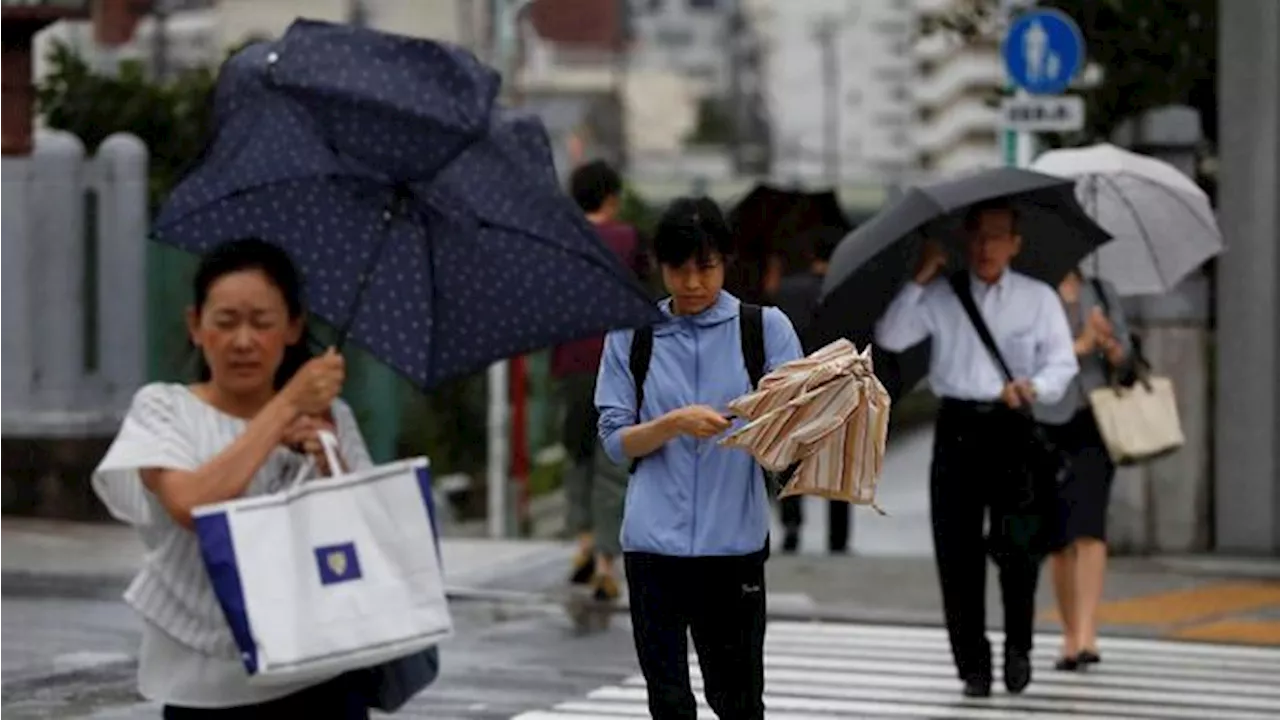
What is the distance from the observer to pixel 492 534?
1995 cm

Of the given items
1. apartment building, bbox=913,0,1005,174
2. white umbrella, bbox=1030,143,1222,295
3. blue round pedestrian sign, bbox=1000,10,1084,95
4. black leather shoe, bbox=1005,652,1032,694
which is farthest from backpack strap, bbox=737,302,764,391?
apartment building, bbox=913,0,1005,174

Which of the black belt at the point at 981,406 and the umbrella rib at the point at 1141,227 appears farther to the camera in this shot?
the umbrella rib at the point at 1141,227

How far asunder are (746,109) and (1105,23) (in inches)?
5950

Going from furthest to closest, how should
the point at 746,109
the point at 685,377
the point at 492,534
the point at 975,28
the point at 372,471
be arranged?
1. the point at 746,109
2. the point at 975,28
3. the point at 492,534
4. the point at 685,377
5. the point at 372,471

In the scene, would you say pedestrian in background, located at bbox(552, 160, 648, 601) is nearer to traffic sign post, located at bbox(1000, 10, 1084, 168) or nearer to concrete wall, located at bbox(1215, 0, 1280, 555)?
traffic sign post, located at bbox(1000, 10, 1084, 168)

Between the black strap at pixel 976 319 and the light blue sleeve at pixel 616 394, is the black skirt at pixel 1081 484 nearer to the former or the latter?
the black strap at pixel 976 319

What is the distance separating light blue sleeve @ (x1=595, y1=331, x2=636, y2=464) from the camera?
26.1ft

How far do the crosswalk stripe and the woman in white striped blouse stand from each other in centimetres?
515

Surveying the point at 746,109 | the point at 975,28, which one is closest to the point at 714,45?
the point at 746,109

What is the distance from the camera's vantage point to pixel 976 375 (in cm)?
1093

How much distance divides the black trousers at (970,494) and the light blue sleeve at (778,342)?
122 inches

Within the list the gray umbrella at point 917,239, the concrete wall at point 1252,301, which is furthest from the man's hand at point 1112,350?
the concrete wall at point 1252,301

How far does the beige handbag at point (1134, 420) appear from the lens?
40.3 feet

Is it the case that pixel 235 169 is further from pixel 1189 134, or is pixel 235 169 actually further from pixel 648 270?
pixel 1189 134
